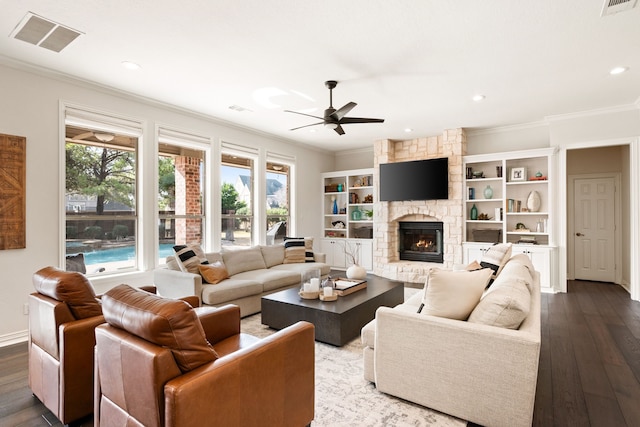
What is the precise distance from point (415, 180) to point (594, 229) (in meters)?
3.41

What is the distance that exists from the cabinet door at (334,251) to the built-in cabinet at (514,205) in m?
2.63

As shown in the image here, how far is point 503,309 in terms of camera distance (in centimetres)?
197

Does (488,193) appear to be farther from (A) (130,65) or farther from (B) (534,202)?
Result: (A) (130,65)

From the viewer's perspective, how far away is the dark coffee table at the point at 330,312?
314 centimetres

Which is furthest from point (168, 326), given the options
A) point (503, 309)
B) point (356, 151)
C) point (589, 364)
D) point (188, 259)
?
point (356, 151)

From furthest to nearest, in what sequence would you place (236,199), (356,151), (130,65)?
(356,151)
(236,199)
(130,65)

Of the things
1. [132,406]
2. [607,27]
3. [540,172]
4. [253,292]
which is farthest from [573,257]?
[132,406]

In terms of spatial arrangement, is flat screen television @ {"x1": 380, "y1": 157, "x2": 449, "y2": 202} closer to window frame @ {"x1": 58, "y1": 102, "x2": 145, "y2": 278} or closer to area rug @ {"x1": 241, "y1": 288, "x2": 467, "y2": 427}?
area rug @ {"x1": 241, "y1": 288, "x2": 467, "y2": 427}

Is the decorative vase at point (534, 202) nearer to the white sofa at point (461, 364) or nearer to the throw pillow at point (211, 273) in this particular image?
the white sofa at point (461, 364)

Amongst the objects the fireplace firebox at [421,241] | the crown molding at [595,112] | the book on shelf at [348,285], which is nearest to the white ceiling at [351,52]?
the crown molding at [595,112]

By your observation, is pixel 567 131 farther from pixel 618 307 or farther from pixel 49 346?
pixel 49 346

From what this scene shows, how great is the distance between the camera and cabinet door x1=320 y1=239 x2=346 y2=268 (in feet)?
24.9

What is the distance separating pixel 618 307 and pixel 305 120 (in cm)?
523

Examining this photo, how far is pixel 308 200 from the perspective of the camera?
7625 millimetres
